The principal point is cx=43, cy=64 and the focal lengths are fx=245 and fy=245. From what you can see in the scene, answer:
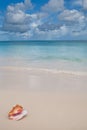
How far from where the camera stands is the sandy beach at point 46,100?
2432 mm

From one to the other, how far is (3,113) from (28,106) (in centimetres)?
33

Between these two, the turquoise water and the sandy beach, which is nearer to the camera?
the sandy beach

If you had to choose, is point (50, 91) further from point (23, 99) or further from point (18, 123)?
point (18, 123)

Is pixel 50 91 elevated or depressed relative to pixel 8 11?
depressed

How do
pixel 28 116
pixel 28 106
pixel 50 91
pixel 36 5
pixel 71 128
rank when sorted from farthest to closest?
pixel 36 5 → pixel 50 91 → pixel 28 106 → pixel 28 116 → pixel 71 128

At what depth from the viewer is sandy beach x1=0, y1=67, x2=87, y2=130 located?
2.43 m

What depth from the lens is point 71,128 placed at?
2.33 metres

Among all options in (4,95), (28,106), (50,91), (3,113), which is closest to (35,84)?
(50,91)

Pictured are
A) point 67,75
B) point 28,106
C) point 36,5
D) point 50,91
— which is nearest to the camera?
point 28,106

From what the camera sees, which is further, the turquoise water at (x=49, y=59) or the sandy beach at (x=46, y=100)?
the turquoise water at (x=49, y=59)

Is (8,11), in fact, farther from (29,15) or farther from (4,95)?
(4,95)

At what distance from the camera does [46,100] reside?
308 cm

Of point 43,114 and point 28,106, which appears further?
point 28,106

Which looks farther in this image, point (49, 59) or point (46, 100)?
point (49, 59)
